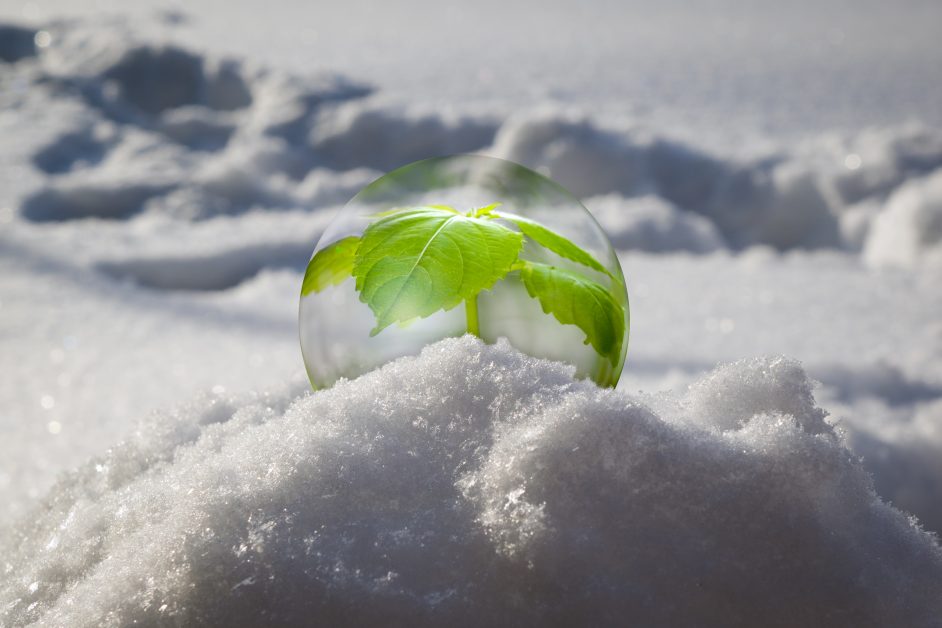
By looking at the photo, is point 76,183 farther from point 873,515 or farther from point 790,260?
point 873,515

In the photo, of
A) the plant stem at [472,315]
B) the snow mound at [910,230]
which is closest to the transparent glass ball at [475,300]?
the plant stem at [472,315]

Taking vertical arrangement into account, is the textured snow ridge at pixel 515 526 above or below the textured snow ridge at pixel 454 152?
above

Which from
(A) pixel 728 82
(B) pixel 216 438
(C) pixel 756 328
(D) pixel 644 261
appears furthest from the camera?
(A) pixel 728 82

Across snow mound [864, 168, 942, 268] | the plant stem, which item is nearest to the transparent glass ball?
the plant stem

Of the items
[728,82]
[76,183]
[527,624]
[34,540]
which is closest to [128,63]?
[76,183]

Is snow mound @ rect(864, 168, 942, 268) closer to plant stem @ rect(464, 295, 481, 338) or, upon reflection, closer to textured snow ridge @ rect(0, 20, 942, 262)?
textured snow ridge @ rect(0, 20, 942, 262)

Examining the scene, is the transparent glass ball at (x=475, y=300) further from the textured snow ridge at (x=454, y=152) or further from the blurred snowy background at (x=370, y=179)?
the textured snow ridge at (x=454, y=152)

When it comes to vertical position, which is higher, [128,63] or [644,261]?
[644,261]

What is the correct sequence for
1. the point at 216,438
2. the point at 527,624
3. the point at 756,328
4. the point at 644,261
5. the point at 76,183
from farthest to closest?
the point at 76,183
the point at 644,261
the point at 756,328
the point at 216,438
the point at 527,624
